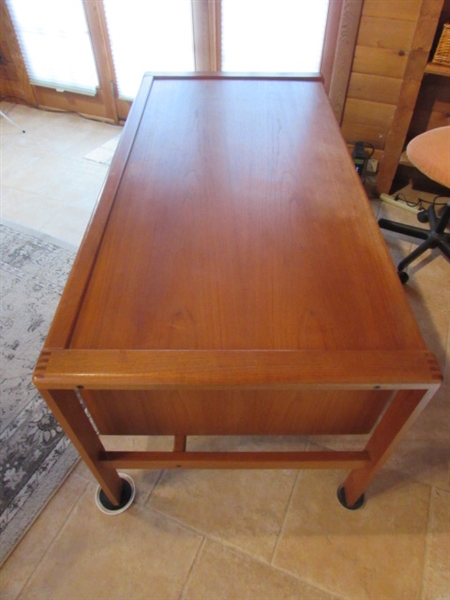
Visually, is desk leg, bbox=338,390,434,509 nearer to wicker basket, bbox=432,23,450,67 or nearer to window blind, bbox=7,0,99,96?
wicker basket, bbox=432,23,450,67

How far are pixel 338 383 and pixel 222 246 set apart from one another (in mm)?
417

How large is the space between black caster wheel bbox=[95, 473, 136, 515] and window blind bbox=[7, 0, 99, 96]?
2659 mm

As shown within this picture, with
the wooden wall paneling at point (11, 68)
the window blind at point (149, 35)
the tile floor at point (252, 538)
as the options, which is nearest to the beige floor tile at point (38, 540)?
the tile floor at point (252, 538)

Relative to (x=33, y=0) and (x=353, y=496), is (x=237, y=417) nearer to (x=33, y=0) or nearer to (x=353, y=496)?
(x=353, y=496)

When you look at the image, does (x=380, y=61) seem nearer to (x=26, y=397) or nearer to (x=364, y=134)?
(x=364, y=134)

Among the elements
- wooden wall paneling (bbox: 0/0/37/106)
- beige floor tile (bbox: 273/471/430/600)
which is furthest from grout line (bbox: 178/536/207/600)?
wooden wall paneling (bbox: 0/0/37/106)

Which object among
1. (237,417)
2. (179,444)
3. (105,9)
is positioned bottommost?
(179,444)

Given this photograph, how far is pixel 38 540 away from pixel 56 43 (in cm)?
297

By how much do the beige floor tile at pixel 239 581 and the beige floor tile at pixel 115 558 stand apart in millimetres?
36

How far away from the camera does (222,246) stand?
94 centimetres

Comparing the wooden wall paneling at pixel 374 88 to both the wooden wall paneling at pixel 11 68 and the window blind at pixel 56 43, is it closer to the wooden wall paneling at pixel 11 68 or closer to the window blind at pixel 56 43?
the window blind at pixel 56 43

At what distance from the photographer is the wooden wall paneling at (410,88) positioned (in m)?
1.62

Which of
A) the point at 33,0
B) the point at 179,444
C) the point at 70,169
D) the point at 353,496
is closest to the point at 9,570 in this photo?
the point at 179,444

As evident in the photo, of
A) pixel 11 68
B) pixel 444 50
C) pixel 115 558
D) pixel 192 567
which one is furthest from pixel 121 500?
pixel 11 68
